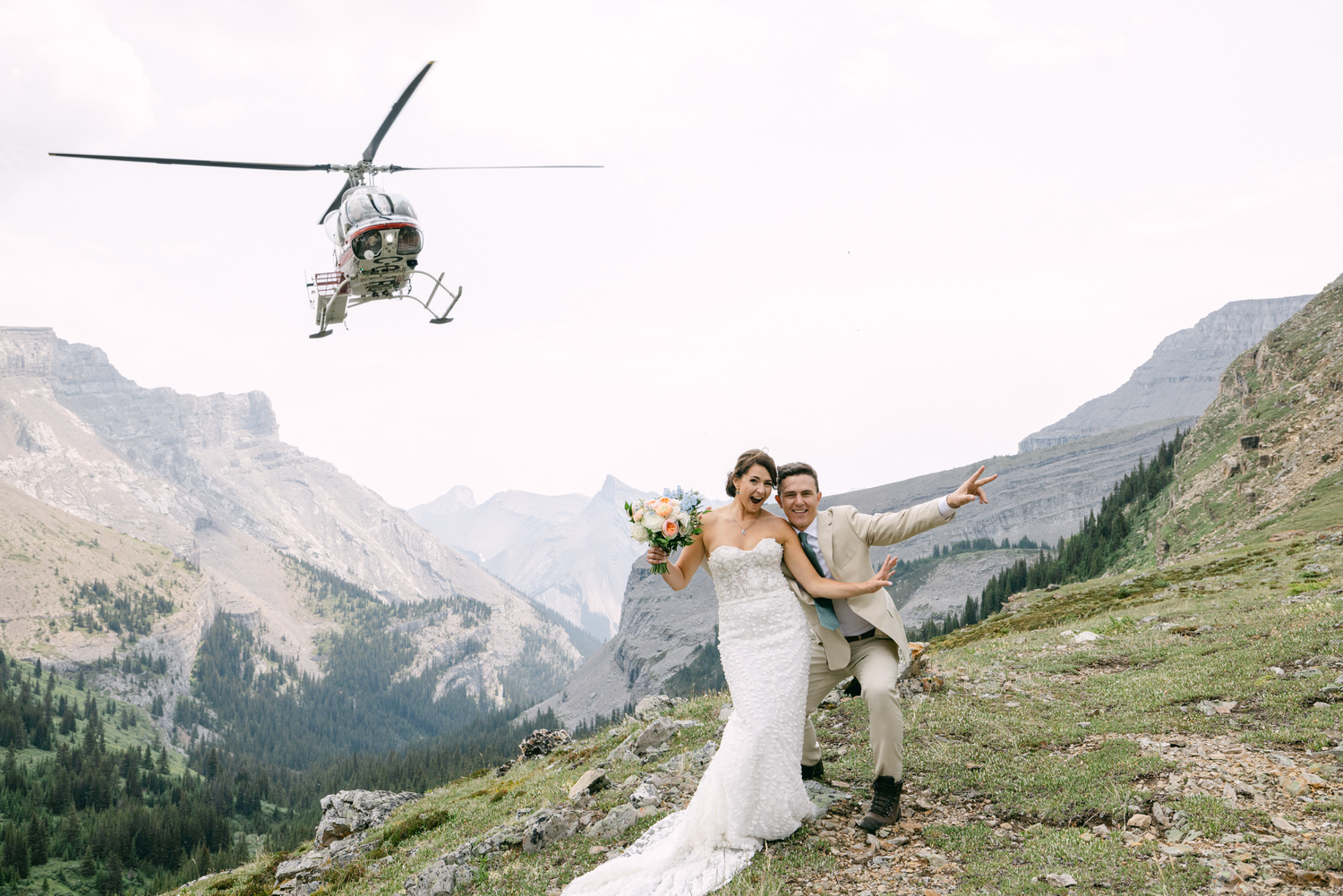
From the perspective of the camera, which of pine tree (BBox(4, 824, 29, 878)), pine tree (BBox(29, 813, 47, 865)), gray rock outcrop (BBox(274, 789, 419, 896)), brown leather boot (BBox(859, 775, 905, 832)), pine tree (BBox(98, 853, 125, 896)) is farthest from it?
pine tree (BBox(29, 813, 47, 865))

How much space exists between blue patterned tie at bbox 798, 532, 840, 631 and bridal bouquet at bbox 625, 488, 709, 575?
1403 millimetres

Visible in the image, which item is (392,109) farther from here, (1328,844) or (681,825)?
(1328,844)

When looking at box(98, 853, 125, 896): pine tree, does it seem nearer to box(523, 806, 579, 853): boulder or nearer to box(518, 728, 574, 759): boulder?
box(518, 728, 574, 759): boulder

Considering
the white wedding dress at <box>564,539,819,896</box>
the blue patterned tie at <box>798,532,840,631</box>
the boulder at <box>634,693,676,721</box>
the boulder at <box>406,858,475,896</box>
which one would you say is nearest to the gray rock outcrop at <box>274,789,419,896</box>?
the boulder at <box>406,858,475,896</box>

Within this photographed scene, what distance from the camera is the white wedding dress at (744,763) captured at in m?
8.35

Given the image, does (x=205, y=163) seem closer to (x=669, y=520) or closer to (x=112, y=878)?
(x=669, y=520)

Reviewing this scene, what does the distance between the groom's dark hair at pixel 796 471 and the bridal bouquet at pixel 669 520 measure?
119cm

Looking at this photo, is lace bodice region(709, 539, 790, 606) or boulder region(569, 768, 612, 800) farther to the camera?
boulder region(569, 768, 612, 800)

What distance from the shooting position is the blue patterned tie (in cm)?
918

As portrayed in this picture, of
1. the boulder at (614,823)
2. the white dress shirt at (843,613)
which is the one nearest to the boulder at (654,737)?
the boulder at (614,823)

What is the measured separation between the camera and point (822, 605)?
9.32 meters

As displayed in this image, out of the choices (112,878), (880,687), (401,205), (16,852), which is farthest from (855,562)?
(16,852)

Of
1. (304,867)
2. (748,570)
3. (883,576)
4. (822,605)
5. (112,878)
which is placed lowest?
(112,878)

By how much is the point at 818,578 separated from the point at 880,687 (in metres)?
1.47
